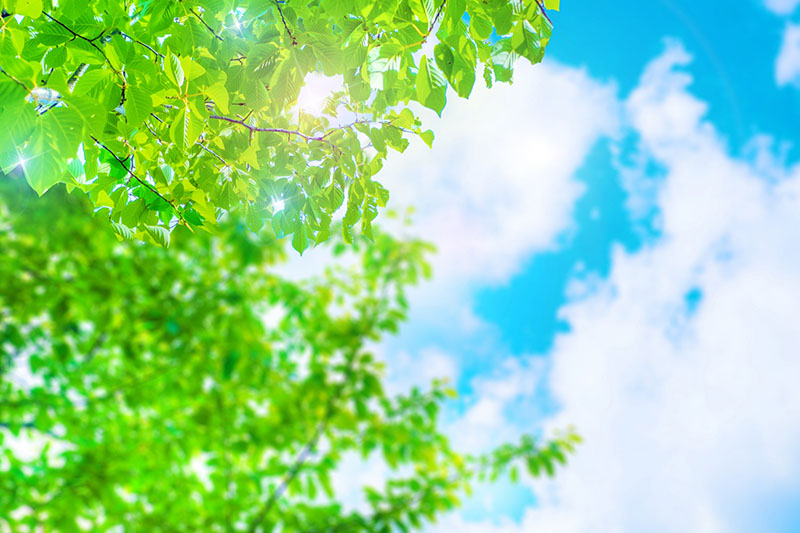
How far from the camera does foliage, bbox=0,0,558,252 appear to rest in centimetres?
133

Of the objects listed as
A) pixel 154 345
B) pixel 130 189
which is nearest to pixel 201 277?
pixel 154 345

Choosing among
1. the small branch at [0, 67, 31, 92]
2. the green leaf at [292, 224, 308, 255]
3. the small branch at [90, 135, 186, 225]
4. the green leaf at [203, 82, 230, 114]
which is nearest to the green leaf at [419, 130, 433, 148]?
the green leaf at [292, 224, 308, 255]

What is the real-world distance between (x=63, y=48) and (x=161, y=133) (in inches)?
15.3

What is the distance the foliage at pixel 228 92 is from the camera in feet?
4.38

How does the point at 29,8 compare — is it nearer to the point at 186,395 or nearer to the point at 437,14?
the point at 437,14

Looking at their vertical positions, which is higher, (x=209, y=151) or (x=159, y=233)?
(x=209, y=151)

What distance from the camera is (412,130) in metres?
1.94

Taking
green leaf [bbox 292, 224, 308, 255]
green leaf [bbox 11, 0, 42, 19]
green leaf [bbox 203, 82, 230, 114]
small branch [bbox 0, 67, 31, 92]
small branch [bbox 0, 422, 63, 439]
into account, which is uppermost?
small branch [bbox 0, 422, 63, 439]

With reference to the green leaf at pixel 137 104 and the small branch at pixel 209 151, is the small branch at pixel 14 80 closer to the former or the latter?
the green leaf at pixel 137 104

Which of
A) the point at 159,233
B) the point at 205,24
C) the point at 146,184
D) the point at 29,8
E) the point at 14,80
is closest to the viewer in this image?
the point at 14,80

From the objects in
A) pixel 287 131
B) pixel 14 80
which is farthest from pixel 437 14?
pixel 14 80

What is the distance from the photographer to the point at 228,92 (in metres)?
1.74

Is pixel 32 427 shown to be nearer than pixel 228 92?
No

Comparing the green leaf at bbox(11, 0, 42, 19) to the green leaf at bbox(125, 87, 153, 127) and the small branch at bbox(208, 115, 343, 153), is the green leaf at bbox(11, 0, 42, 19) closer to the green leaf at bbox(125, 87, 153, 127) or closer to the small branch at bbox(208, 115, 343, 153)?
the green leaf at bbox(125, 87, 153, 127)
